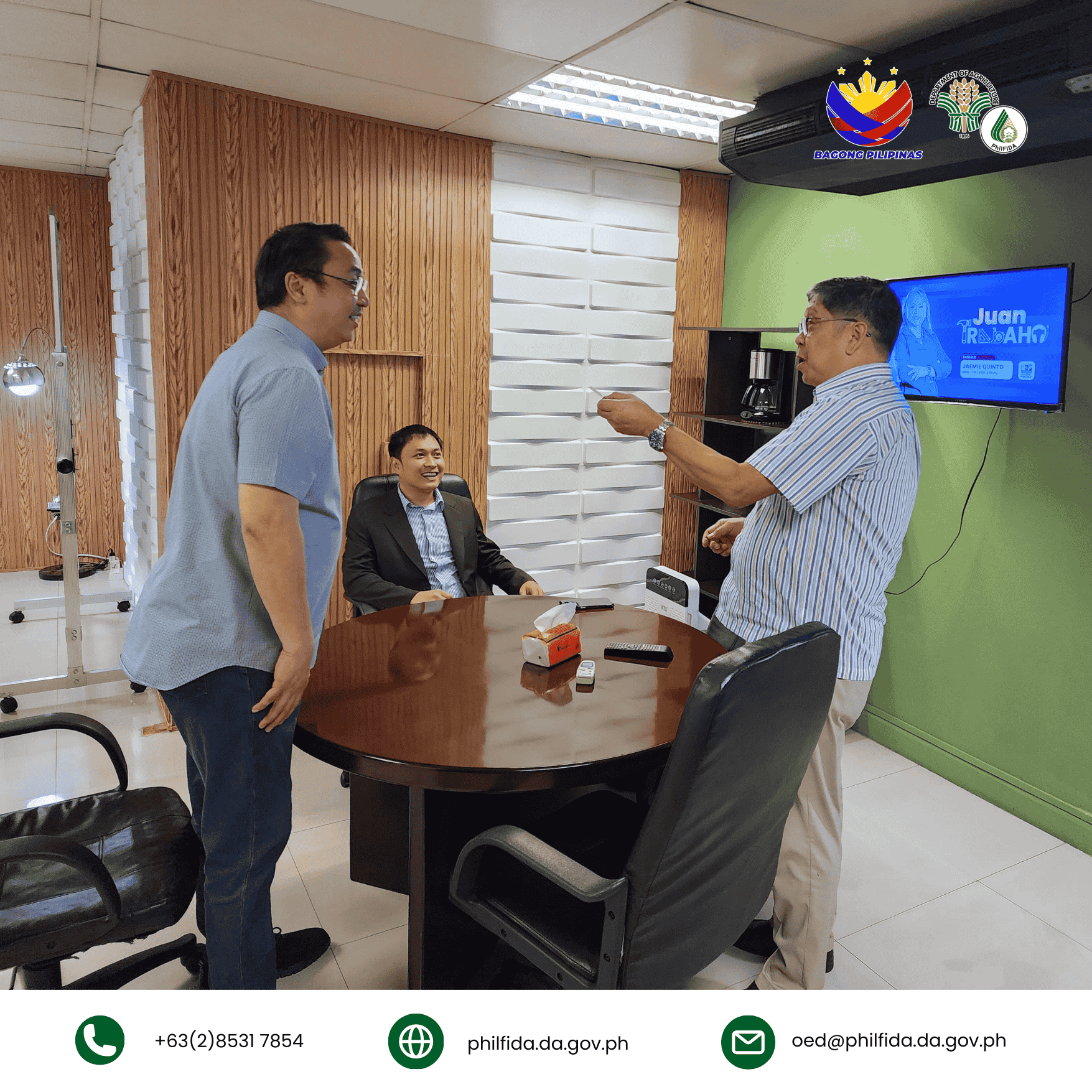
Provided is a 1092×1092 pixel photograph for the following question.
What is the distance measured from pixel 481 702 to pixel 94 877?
828mm

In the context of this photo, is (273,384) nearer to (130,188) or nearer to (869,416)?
(869,416)

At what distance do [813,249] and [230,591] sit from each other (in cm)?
354

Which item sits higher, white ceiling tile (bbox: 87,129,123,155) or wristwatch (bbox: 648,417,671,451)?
white ceiling tile (bbox: 87,129,123,155)

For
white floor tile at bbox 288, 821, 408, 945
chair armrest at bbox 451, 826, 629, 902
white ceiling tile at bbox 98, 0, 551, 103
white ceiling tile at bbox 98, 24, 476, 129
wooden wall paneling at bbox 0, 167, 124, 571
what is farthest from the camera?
wooden wall paneling at bbox 0, 167, 124, 571

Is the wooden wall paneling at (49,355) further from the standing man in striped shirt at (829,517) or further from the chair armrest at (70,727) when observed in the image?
the standing man in striped shirt at (829,517)

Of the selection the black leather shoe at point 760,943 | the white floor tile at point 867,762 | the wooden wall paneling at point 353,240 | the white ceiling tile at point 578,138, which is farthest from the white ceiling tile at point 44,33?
the white floor tile at point 867,762

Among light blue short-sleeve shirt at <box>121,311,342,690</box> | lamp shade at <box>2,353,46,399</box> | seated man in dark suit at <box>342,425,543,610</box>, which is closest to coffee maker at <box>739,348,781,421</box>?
seated man in dark suit at <box>342,425,543,610</box>

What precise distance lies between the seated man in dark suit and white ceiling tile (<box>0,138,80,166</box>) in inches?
132

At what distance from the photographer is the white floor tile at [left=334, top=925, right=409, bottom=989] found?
224cm

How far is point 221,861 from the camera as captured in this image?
1757 mm

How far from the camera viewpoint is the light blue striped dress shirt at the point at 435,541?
132 inches

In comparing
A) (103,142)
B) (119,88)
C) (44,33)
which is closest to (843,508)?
(44,33)
